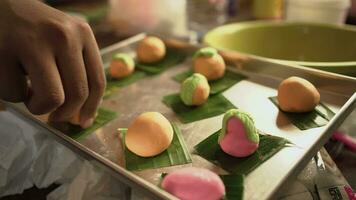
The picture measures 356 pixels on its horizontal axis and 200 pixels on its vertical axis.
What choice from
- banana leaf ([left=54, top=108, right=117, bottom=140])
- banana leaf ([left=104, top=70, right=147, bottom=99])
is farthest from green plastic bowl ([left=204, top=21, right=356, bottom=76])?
banana leaf ([left=54, top=108, right=117, bottom=140])

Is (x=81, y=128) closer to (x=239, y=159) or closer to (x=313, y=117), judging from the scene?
(x=239, y=159)

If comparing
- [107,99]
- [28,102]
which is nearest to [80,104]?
[28,102]

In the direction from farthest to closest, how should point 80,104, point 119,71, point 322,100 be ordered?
point 119,71 → point 322,100 → point 80,104

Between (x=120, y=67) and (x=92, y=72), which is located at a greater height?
(x=92, y=72)

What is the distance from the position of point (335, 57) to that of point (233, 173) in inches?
21.9

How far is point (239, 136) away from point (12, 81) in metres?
0.34

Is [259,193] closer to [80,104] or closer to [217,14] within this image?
[80,104]

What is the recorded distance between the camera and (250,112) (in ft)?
2.27

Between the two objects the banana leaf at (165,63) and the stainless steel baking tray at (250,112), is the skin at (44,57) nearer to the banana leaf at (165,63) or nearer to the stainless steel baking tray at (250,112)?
the stainless steel baking tray at (250,112)

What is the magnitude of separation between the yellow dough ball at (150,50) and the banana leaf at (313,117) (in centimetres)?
37

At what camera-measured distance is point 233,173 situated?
20.6 inches

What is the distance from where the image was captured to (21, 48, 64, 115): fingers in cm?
49

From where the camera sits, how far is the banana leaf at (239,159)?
1.76 ft

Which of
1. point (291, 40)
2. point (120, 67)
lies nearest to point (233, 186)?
point (120, 67)
